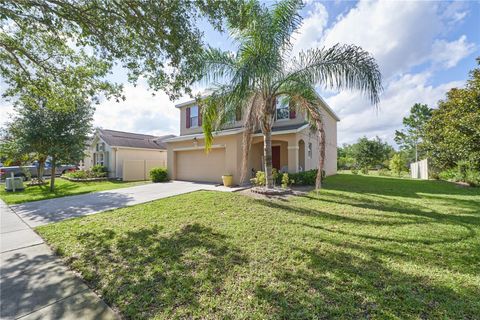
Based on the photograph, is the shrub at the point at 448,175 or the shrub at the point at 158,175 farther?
the shrub at the point at 448,175

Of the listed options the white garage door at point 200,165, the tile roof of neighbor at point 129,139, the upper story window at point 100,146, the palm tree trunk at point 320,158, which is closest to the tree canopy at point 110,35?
the palm tree trunk at point 320,158

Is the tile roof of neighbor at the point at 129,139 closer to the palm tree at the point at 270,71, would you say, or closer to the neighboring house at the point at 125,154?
the neighboring house at the point at 125,154

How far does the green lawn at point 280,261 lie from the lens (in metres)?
2.64

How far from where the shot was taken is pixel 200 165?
14.7m

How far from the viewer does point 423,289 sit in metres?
2.88

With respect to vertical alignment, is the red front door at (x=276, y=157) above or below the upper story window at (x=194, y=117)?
below

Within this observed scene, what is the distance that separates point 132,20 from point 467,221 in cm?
1112

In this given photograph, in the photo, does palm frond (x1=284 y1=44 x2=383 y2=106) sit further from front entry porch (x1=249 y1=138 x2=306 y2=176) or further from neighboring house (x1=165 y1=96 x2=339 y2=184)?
front entry porch (x1=249 y1=138 x2=306 y2=176)

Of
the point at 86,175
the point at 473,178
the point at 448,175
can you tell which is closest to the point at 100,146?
the point at 86,175

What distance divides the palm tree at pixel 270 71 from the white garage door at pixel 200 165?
17.3 feet

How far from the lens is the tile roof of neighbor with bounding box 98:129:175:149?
20.2 metres

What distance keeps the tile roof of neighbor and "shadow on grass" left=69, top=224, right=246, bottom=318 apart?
48.2ft

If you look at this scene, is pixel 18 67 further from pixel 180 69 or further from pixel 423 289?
pixel 423 289

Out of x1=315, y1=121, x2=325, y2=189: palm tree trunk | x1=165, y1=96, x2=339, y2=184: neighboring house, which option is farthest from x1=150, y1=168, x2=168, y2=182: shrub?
x1=315, y1=121, x2=325, y2=189: palm tree trunk
